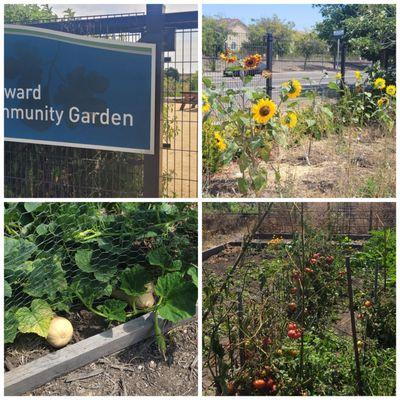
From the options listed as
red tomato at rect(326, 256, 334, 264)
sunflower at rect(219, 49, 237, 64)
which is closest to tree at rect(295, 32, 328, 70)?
sunflower at rect(219, 49, 237, 64)

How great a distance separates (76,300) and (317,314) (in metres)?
1.02

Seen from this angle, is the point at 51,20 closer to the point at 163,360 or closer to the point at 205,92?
the point at 205,92

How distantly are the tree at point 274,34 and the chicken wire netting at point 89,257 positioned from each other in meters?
1.39

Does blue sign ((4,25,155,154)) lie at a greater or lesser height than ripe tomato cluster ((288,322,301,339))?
greater

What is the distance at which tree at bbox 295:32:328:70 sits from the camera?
3.94m

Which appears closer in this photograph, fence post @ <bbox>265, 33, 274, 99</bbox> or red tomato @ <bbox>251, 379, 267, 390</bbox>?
red tomato @ <bbox>251, 379, 267, 390</bbox>

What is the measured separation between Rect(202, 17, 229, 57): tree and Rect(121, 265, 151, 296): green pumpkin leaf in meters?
1.47

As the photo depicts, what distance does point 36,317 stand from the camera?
2271 millimetres

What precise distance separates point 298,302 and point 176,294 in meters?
0.51

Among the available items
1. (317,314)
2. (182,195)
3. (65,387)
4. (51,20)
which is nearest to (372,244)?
(317,314)

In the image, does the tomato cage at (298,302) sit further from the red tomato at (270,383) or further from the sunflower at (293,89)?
the sunflower at (293,89)

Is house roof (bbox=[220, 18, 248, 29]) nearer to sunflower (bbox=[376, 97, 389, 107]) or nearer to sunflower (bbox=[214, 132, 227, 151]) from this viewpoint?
sunflower (bbox=[214, 132, 227, 151])

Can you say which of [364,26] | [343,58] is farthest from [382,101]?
[343,58]

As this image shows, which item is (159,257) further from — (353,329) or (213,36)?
(213,36)
